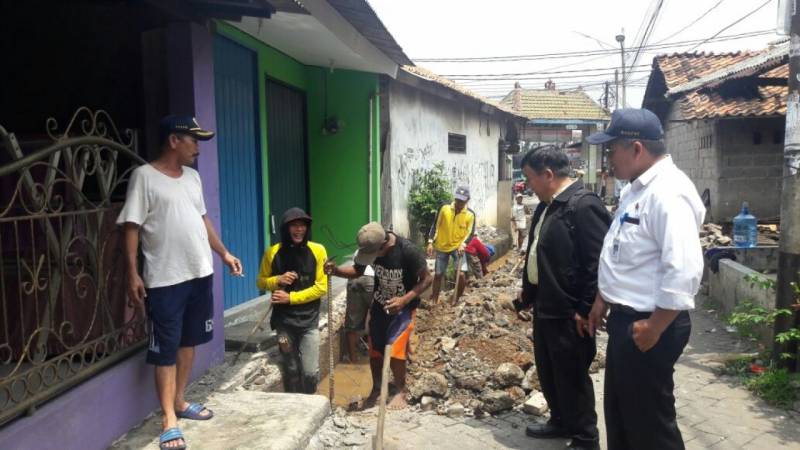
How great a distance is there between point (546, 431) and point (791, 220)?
8.69 feet

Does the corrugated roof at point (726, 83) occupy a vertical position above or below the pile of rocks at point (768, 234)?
above

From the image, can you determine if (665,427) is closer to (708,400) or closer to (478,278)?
(708,400)

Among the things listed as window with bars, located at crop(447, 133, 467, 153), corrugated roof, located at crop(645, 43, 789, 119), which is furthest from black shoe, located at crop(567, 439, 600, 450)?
window with bars, located at crop(447, 133, 467, 153)

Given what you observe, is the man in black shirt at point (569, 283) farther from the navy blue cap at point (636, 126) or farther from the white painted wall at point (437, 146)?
the white painted wall at point (437, 146)

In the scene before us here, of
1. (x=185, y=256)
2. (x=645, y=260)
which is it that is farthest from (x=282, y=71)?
(x=645, y=260)

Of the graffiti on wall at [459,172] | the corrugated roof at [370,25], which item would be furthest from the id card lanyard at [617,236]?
the graffiti on wall at [459,172]

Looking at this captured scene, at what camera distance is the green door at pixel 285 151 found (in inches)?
267

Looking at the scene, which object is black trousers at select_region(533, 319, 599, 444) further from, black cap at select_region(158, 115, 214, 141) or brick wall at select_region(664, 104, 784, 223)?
brick wall at select_region(664, 104, 784, 223)

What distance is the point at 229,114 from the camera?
5508 mm

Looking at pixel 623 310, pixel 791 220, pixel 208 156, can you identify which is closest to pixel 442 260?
pixel 791 220

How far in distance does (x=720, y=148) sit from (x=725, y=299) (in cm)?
559

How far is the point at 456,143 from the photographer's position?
510 inches

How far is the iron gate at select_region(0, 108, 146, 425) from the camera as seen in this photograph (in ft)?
8.39

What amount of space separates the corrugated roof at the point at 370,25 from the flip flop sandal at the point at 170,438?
352 cm
